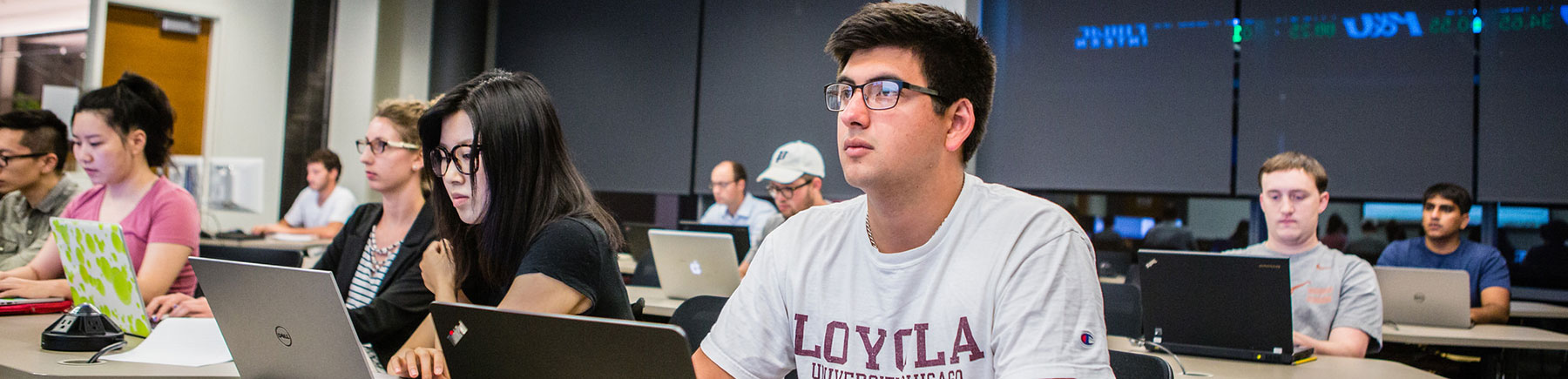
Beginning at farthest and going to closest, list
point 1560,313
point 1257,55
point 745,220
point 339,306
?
point 745,220 < point 1257,55 < point 1560,313 < point 339,306

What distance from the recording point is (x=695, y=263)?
12.9 ft

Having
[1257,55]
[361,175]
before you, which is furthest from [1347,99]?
[361,175]

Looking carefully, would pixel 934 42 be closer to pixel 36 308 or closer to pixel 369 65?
pixel 36 308

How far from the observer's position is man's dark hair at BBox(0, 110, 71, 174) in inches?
131

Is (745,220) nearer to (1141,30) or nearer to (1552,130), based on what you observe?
(1141,30)

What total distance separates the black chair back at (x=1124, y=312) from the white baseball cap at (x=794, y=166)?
199 centimetres

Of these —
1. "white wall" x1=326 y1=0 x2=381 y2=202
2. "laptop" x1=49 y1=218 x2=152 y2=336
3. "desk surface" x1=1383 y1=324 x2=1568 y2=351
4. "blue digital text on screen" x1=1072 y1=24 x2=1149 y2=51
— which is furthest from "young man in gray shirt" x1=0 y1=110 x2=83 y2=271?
"blue digital text on screen" x1=1072 y1=24 x2=1149 y2=51

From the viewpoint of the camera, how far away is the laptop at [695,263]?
3812mm

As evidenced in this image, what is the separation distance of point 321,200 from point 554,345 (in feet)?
22.0

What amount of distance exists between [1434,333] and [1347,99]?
94.4 inches

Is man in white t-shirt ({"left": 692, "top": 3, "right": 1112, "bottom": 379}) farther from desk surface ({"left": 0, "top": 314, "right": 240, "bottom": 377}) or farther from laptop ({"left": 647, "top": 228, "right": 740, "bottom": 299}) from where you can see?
laptop ({"left": 647, "top": 228, "right": 740, "bottom": 299})

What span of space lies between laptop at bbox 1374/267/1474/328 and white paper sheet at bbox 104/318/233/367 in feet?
12.8

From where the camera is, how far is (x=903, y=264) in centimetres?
138

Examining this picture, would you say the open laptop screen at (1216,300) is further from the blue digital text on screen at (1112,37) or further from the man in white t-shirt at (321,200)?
the man in white t-shirt at (321,200)
